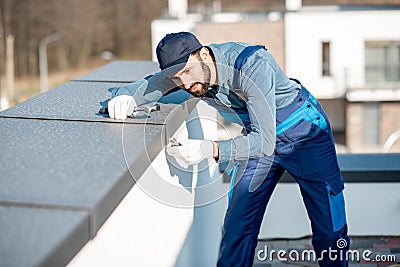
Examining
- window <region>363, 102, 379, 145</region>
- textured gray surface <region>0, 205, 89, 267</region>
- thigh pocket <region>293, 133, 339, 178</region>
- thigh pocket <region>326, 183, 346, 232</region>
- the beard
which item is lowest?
window <region>363, 102, 379, 145</region>

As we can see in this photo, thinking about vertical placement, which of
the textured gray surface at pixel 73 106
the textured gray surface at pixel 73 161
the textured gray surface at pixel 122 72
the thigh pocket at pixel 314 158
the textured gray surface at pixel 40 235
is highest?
the textured gray surface at pixel 122 72

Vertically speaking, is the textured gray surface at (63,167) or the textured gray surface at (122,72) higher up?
the textured gray surface at (122,72)

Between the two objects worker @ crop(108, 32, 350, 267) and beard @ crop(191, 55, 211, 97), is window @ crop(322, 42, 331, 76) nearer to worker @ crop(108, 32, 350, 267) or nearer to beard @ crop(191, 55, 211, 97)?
worker @ crop(108, 32, 350, 267)

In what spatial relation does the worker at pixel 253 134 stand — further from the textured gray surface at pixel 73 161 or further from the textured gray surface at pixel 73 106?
the textured gray surface at pixel 73 161

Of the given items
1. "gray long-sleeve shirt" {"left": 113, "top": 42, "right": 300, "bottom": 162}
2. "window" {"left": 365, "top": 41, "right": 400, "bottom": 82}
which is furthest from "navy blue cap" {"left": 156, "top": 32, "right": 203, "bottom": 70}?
"window" {"left": 365, "top": 41, "right": 400, "bottom": 82}

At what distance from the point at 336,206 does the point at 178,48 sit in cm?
82

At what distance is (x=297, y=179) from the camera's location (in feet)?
8.49

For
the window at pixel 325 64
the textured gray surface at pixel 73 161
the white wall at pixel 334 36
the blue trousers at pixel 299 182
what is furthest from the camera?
the window at pixel 325 64

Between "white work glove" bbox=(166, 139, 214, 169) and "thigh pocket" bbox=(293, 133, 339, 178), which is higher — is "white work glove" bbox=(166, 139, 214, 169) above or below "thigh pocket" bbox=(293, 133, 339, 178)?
above

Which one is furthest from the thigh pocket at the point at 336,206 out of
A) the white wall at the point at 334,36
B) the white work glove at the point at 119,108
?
the white wall at the point at 334,36

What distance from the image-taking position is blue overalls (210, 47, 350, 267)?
252 cm

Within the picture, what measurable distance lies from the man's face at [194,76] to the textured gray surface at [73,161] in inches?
7.6

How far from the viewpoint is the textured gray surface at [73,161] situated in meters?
1.41

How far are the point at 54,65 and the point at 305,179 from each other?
1320 inches
